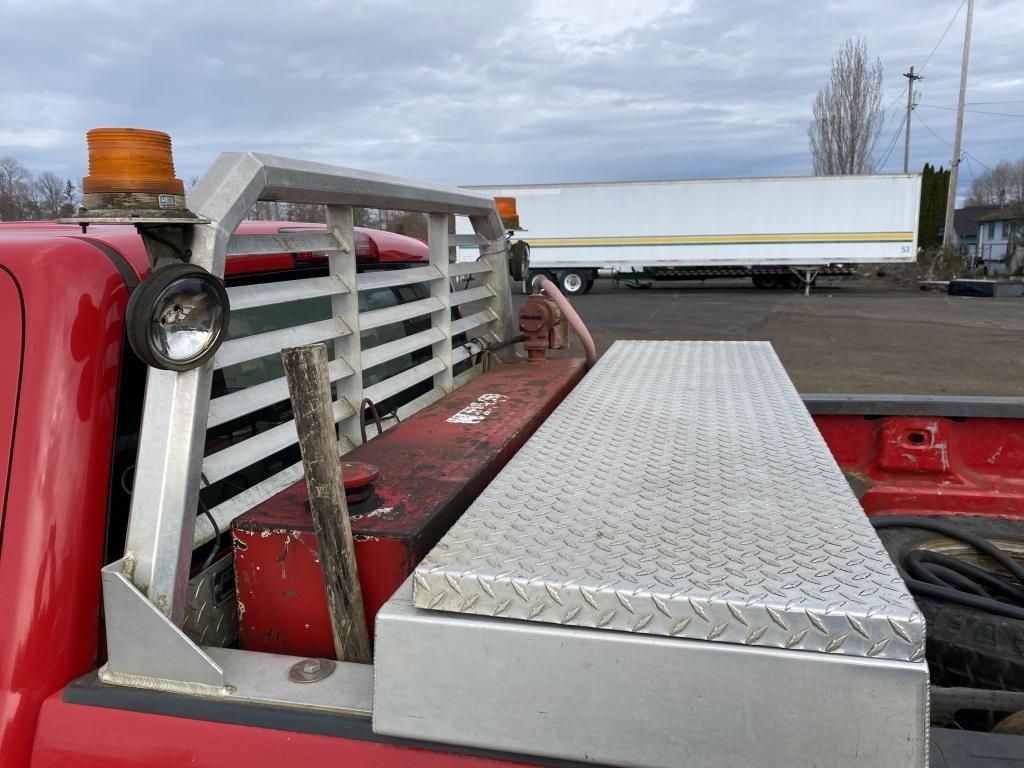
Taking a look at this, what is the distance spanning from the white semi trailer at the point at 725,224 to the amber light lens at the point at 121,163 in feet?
71.5

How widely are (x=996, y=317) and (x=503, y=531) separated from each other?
20112 mm

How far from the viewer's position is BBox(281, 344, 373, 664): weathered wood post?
4.48 ft

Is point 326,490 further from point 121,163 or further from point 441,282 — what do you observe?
point 441,282

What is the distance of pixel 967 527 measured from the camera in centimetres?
282

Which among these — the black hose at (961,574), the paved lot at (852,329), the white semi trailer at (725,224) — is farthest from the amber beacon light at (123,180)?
the white semi trailer at (725,224)

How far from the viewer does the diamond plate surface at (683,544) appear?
1.09 metres

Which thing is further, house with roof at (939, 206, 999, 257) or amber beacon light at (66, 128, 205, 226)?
house with roof at (939, 206, 999, 257)

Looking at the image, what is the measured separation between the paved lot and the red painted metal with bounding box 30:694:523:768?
9.68 metres

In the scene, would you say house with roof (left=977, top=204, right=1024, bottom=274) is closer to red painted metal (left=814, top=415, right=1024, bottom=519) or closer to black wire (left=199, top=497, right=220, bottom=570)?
red painted metal (left=814, top=415, right=1024, bottom=519)

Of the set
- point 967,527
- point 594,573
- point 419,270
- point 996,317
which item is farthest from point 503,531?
point 996,317

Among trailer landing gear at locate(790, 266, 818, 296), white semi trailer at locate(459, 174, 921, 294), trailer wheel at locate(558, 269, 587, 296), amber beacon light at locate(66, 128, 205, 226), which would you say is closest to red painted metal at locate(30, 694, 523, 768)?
amber beacon light at locate(66, 128, 205, 226)

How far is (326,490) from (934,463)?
8.48ft

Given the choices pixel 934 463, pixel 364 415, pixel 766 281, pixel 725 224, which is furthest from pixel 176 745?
pixel 766 281

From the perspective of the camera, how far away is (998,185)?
76.3 m
